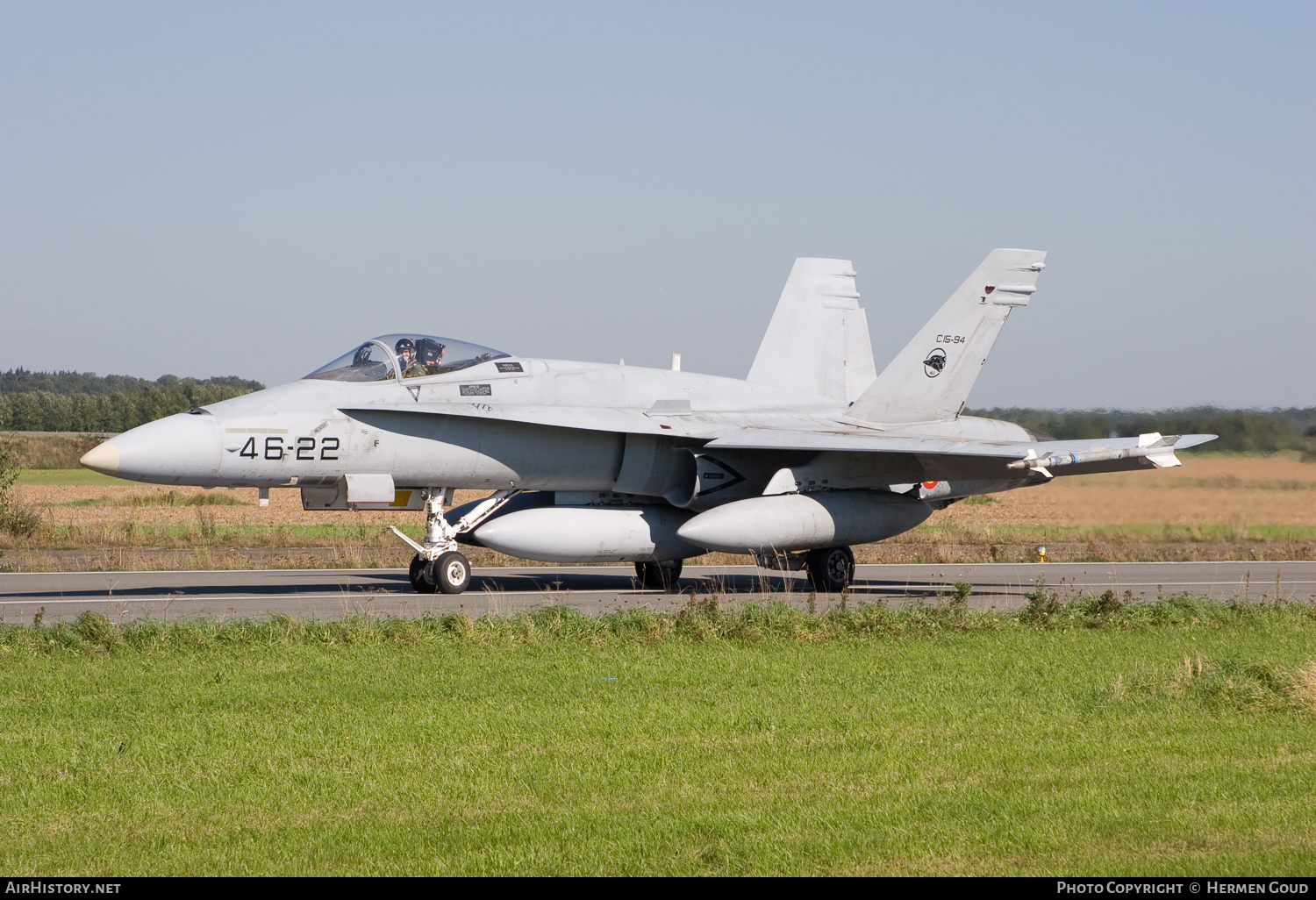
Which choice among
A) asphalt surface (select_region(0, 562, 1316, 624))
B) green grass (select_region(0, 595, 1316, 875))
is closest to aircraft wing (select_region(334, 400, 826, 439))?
asphalt surface (select_region(0, 562, 1316, 624))

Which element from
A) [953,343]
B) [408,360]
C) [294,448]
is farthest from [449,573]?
[953,343]

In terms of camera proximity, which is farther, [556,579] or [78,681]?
[556,579]

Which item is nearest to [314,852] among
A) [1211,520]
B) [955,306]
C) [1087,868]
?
[1087,868]

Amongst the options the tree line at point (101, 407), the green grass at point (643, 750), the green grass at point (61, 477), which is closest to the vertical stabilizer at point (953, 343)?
the green grass at point (643, 750)

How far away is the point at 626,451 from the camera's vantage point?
1628 cm

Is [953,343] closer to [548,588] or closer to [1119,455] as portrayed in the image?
[1119,455]

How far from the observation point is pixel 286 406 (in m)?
14.0

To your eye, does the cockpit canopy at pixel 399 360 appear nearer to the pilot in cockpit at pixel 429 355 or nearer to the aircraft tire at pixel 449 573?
the pilot in cockpit at pixel 429 355

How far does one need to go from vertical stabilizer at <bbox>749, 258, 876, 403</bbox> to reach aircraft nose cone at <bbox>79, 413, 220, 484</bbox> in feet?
31.5

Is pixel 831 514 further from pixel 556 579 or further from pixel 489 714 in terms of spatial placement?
pixel 489 714

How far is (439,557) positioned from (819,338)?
8.25 metres

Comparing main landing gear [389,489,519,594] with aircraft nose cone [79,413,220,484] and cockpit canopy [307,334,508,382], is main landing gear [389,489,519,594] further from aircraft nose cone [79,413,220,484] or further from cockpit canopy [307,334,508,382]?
aircraft nose cone [79,413,220,484]
